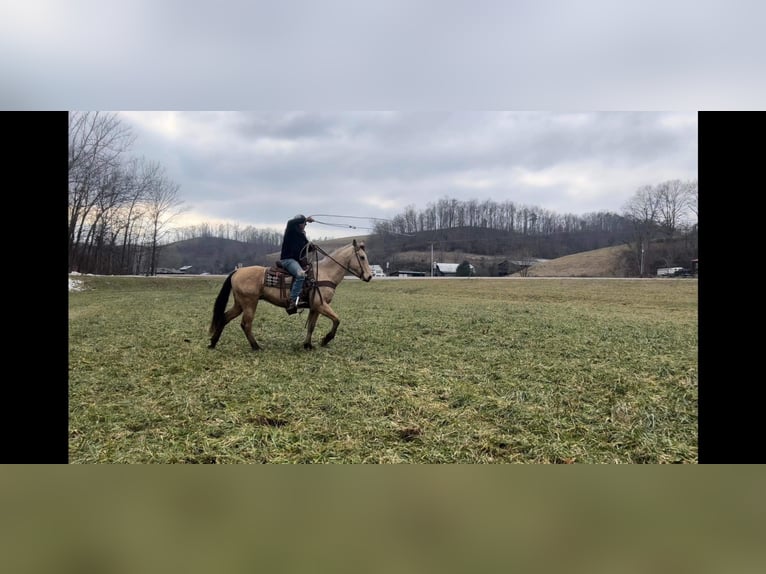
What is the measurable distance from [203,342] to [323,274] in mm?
1398

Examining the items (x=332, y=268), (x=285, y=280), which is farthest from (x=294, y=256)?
(x=332, y=268)

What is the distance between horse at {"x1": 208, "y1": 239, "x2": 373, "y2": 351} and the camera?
156 inches

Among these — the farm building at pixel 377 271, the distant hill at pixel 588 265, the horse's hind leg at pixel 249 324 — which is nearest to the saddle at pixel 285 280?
the horse's hind leg at pixel 249 324

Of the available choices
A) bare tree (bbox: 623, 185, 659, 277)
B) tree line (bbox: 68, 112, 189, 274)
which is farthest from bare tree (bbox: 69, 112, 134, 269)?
bare tree (bbox: 623, 185, 659, 277)

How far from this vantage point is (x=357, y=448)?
2971 millimetres

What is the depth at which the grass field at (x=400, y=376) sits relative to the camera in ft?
9.71

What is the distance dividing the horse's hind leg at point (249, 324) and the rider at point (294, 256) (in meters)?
0.38

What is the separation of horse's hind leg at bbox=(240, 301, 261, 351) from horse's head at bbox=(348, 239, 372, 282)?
1066 millimetres

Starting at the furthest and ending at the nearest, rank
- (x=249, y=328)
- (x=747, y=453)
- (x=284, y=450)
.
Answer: (x=249, y=328) → (x=747, y=453) → (x=284, y=450)

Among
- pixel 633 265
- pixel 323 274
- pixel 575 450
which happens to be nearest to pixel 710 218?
pixel 633 265

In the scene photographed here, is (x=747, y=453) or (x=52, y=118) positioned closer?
(x=747, y=453)

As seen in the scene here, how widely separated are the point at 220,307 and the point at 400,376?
192 centimetres

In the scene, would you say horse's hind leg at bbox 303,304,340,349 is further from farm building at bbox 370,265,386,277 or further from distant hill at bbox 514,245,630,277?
distant hill at bbox 514,245,630,277

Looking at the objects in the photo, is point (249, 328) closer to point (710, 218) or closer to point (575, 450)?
point (575, 450)
